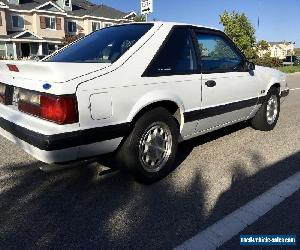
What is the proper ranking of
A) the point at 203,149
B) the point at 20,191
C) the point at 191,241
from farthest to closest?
the point at 203,149
the point at 20,191
the point at 191,241

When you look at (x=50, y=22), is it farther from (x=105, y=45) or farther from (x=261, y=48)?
(x=105, y=45)

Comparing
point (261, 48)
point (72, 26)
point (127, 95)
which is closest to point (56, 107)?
point (127, 95)

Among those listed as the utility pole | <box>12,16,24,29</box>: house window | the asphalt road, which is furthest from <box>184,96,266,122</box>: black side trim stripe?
<box>12,16,24,29</box>: house window

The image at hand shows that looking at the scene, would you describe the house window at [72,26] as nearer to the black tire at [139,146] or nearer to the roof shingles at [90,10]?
the roof shingles at [90,10]

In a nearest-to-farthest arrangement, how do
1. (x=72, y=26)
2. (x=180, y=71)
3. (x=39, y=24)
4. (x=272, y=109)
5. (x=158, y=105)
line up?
1. (x=158, y=105)
2. (x=180, y=71)
3. (x=272, y=109)
4. (x=39, y=24)
5. (x=72, y=26)

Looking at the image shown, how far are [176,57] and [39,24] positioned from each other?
41213mm

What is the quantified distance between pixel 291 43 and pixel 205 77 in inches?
4666

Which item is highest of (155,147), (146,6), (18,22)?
(18,22)

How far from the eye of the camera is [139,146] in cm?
360

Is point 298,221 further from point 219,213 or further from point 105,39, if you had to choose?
point 105,39

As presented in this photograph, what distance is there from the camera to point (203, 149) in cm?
497

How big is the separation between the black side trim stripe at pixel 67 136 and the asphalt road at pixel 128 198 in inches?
25.5

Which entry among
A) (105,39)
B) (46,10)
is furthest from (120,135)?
(46,10)

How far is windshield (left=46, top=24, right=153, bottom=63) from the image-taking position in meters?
3.69
